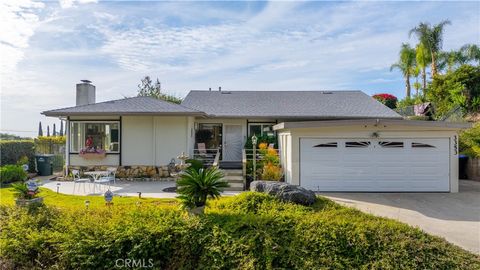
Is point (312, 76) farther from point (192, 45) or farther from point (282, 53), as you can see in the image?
point (192, 45)

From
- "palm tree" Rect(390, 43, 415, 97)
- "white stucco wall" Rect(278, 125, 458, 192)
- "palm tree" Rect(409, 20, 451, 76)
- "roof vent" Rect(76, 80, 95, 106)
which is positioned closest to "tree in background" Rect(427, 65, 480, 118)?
"palm tree" Rect(409, 20, 451, 76)

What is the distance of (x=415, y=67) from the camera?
31.3 metres

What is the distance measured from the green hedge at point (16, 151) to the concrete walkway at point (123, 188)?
3.42m

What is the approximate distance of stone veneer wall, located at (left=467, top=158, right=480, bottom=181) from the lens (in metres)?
13.7

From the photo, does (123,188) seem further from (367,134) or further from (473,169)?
(473,169)

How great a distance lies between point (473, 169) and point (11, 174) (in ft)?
67.3

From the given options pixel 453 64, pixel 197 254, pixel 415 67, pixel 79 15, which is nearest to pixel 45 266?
pixel 197 254

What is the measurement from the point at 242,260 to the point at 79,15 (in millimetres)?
→ 9190

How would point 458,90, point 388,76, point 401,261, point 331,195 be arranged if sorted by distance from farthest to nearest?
point 388,76 → point 458,90 → point 331,195 → point 401,261

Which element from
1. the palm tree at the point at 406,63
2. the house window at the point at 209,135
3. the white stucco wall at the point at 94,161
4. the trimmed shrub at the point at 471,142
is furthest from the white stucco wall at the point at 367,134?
the palm tree at the point at 406,63

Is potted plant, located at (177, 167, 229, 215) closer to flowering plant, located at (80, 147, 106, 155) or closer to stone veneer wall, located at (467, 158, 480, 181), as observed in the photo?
flowering plant, located at (80, 147, 106, 155)

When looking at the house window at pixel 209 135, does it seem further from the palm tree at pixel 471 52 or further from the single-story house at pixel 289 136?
the palm tree at pixel 471 52

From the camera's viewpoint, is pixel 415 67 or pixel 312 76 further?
pixel 415 67

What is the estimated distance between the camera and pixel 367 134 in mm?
10695
